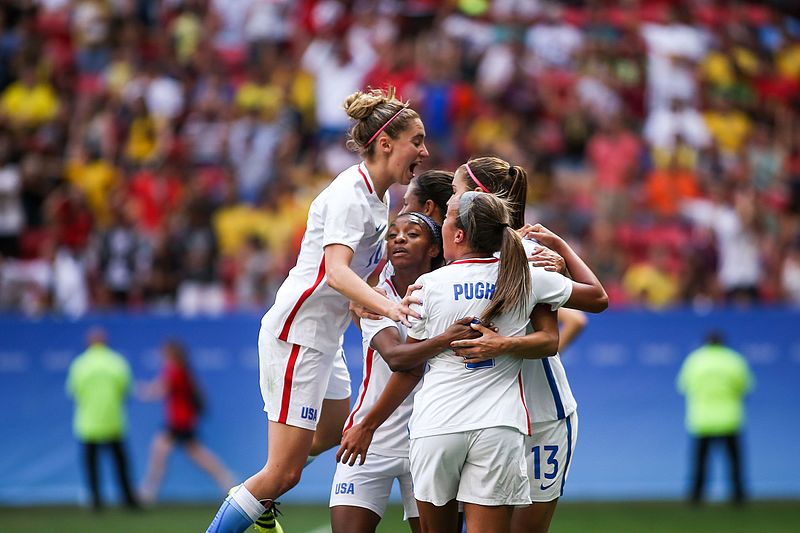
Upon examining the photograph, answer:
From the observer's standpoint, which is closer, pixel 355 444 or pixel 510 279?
pixel 510 279

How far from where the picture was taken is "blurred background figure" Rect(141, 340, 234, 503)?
47.7 feet

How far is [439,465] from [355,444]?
1.92ft

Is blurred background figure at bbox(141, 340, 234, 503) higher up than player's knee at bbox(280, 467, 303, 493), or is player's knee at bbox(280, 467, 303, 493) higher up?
blurred background figure at bbox(141, 340, 234, 503)

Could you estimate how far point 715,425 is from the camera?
1403 cm

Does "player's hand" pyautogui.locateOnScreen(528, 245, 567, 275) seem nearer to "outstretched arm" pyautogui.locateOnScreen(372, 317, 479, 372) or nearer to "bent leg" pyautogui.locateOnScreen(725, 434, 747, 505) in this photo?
"outstretched arm" pyautogui.locateOnScreen(372, 317, 479, 372)

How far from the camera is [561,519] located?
41.9ft

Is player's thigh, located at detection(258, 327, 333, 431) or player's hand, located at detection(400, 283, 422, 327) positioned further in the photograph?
player's thigh, located at detection(258, 327, 333, 431)

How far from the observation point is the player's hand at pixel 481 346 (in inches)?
211

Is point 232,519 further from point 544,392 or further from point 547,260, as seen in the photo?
point 547,260

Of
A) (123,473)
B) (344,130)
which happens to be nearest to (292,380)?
(123,473)

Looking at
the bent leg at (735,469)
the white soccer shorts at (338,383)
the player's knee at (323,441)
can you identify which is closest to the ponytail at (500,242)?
the white soccer shorts at (338,383)

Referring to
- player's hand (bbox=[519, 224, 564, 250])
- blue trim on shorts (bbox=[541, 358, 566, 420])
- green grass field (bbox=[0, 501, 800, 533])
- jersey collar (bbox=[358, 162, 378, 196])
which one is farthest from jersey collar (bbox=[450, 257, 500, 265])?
green grass field (bbox=[0, 501, 800, 533])

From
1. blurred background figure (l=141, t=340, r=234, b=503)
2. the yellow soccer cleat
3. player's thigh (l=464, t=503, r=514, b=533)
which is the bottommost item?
player's thigh (l=464, t=503, r=514, b=533)

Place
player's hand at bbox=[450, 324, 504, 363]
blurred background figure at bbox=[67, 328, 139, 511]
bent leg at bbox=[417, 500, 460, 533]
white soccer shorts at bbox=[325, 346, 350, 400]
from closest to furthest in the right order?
1. player's hand at bbox=[450, 324, 504, 363]
2. bent leg at bbox=[417, 500, 460, 533]
3. white soccer shorts at bbox=[325, 346, 350, 400]
4. blurred background figure at bbox=[67, 328, 139, 511]
